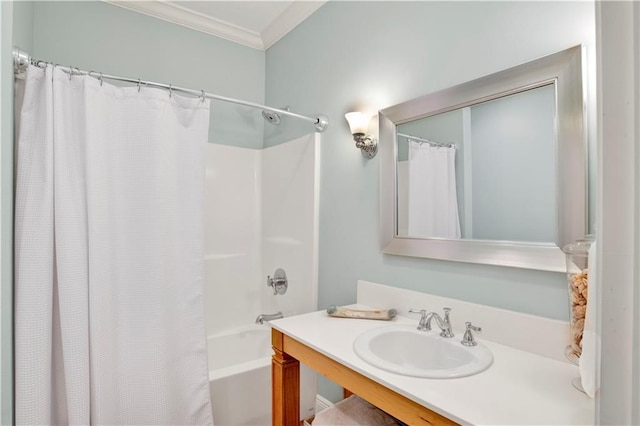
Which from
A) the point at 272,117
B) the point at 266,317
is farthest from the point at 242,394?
the point at 272,117

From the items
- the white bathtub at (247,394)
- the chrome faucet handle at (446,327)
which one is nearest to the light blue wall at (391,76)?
the chrome faucet handle at (446,327)

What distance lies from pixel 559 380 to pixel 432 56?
1.26 m

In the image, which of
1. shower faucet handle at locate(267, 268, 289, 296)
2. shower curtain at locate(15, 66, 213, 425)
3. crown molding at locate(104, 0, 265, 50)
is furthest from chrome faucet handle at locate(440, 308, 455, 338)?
crown molding at locate(104, 0, 265, 50)

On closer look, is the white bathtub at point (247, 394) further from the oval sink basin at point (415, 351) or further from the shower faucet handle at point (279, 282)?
the oval sink basin at point (415, 351)

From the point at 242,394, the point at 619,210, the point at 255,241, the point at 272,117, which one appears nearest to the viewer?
the point at 619,210

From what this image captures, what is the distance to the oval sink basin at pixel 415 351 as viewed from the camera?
107 cm

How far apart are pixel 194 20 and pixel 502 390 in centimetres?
269

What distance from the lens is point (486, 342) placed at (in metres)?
1.22

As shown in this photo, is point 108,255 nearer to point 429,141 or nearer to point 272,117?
point 272,117

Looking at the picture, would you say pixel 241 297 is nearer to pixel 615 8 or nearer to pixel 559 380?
pixel 559 380

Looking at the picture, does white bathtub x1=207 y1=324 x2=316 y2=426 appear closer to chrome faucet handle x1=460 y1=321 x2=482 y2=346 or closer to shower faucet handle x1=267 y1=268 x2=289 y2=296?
shower faucet handle x1=267 y1=268 x2=289 y2=296

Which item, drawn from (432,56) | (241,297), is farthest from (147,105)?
(241,297)

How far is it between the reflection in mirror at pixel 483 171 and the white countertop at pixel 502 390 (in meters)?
0.40

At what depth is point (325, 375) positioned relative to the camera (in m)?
1.21
